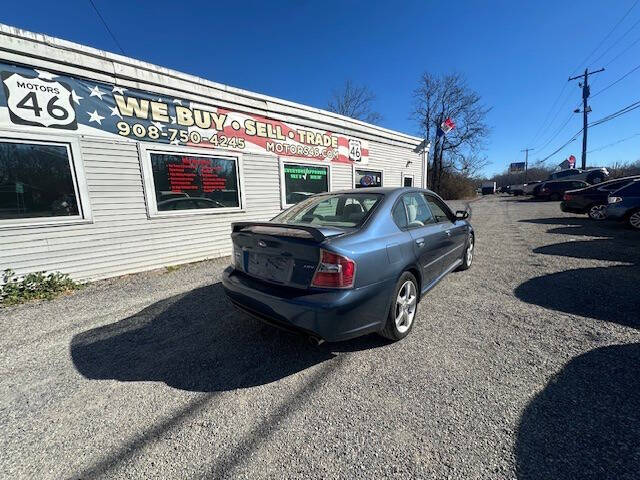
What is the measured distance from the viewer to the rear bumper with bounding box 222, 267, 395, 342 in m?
2.17

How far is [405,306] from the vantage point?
286 centimetres

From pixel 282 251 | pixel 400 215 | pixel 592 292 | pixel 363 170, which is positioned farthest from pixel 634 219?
pixel 282 251

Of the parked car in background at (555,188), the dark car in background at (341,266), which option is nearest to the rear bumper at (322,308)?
the dark car in background at (341,266)

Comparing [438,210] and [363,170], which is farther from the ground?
[363,170]

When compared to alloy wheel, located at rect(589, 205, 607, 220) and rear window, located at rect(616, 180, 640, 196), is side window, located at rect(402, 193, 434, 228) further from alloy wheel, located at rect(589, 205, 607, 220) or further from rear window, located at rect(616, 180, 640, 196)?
alloy wheel, located at rect(589, 205, 607, 220)

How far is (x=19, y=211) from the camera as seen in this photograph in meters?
4.35

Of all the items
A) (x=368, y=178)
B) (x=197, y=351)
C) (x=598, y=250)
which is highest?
(x=368, y=178)

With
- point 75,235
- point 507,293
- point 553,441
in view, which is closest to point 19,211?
point 75,235

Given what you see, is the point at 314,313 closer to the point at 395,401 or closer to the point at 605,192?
the point at 395,401

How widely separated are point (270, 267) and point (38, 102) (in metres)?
4.93

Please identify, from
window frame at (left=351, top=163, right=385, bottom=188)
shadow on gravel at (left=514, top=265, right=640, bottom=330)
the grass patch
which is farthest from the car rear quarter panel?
window frame at (left=351, top=163, right=385, bottom=188)

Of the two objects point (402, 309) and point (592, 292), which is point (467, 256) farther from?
point (402, 309)

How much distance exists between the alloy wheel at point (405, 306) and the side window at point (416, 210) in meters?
0.69

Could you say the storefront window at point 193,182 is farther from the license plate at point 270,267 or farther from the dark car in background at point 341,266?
the license plate at point 270,267
